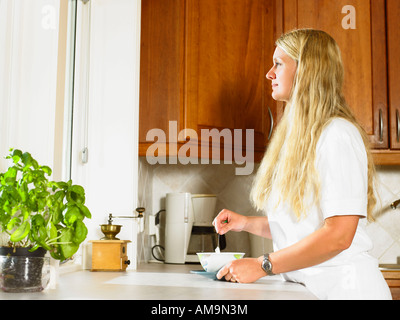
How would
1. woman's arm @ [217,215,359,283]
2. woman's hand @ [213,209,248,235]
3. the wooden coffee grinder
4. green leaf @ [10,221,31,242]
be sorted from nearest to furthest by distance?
green leaf @ [10,221,31,242] < woman's arm @ [217,215,359,283] < woman's hand @ [213,209,248,235] < the wooden coffee grinder

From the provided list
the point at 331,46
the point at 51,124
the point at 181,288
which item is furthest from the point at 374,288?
the point at 51,124

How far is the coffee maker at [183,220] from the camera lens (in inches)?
86.9

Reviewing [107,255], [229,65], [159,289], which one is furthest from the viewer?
[229,65]

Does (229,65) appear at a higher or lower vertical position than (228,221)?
higher

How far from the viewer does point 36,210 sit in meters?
1.01

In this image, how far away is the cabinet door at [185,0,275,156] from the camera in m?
2.04

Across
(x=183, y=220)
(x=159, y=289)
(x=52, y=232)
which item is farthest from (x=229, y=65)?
(x=52, y=232)

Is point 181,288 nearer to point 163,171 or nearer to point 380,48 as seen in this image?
point 163,171

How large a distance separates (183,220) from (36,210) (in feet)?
4.07

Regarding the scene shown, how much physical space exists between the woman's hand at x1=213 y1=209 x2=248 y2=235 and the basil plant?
1.78 ft

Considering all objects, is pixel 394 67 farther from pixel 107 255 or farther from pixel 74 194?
pixel 74 194

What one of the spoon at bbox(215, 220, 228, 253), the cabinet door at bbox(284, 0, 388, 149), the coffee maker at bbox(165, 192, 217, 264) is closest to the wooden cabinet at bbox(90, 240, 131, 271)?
the spoon at bbox(215, 220, 228, 253)

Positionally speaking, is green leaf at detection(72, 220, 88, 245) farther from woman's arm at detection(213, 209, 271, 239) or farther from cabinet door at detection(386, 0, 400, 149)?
cabinet door at detection(386, 0, 400, 149)
